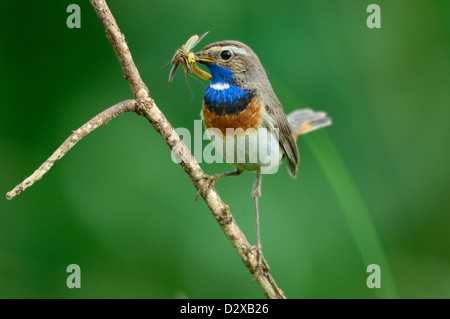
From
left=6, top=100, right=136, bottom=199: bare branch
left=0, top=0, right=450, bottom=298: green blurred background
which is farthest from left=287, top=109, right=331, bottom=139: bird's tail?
left=6, top=100, right=136, bottom=199: bare branch

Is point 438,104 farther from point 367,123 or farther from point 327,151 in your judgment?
point 327,151

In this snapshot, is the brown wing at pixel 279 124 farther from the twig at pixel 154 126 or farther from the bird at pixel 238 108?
the twig at pixel 154 126

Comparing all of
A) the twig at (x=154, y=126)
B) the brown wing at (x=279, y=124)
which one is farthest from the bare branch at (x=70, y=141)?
the brown wing at (x=279, y=124)

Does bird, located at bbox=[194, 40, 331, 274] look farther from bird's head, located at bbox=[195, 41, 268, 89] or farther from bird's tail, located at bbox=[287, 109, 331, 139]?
bird's tail, located at bbox=[287, 109, 331, 139]

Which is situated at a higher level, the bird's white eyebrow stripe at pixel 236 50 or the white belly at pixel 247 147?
the bird's white eyebrow stripe at pixel 236 50

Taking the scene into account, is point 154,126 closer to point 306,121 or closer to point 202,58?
point 202,58

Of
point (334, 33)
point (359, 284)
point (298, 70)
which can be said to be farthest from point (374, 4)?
point (359, 284)
